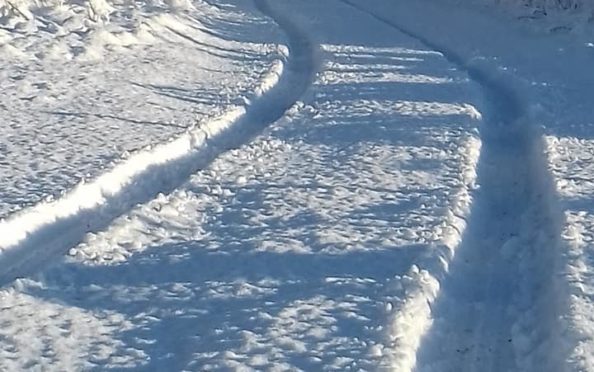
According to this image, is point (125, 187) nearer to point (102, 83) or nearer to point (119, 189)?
point (119, 189)

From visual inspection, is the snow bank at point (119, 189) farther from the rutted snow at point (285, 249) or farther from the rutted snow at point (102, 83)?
the rutted snow at point (285, 249)

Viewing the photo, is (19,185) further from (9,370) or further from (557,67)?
(557,67)

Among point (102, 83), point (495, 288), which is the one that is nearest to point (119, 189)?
point (495, 288)

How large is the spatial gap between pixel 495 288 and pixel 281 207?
234cm

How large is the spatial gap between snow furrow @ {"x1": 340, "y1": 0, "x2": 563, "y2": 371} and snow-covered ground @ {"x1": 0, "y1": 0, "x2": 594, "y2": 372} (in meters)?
0.02

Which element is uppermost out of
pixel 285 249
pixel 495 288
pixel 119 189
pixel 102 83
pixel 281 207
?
pixel 102 83

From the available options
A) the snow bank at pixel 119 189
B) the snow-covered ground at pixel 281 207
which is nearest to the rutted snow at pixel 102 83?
the snow-covered ground at pixel 281 207

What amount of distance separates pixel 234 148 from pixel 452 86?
16.5 ft

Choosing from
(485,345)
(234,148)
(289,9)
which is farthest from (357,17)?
(485,345)

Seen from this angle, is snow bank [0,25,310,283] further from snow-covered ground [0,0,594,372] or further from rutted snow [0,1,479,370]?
rutted snow [0,1,479,370]

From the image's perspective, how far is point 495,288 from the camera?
8.20 metres

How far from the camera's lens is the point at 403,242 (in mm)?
8812

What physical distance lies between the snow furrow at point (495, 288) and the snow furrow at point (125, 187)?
9.53 feet

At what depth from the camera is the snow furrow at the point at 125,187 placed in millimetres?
8367
